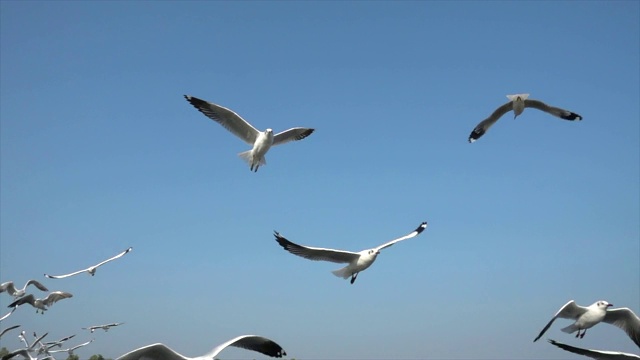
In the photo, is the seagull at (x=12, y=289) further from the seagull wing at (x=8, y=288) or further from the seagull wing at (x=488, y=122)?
the seagull wing at (x=488, y=122)

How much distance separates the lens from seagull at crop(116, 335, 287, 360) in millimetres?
9703

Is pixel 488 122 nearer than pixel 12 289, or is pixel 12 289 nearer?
pixel 488 122

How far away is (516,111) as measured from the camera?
16.7 m

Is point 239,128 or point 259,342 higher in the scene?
point 239,128

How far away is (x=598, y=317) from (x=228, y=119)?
9.74 metres

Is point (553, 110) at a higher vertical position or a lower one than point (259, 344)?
higher

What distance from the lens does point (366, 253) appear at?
14180 mm

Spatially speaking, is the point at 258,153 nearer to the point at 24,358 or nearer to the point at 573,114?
the point at 24,358

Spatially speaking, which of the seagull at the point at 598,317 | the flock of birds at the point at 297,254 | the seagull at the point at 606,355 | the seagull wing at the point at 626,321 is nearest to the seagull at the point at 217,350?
the flock of birds at the point at 297,254

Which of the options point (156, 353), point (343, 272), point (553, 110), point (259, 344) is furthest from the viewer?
point (553, 110)

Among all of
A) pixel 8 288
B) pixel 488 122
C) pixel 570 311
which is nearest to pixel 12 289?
pixel 8 288

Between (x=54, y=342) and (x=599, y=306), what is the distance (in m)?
15.8

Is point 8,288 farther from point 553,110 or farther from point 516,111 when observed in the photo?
point 553,110

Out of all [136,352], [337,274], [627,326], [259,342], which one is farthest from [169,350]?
[627,326]
